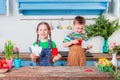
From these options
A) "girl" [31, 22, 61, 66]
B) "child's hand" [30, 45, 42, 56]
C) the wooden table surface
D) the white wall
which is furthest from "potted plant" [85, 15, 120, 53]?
the wooden table surface

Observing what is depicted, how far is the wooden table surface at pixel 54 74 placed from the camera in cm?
225

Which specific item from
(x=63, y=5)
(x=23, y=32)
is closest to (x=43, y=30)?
(x=63, y=5)

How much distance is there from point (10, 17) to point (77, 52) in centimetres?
130

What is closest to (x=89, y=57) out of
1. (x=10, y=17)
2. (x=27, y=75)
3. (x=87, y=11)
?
(x=87, y=11)

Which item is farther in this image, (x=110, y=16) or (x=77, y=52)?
(x=110, y=16)

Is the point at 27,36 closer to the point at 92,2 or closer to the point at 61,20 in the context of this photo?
the point at 61,20

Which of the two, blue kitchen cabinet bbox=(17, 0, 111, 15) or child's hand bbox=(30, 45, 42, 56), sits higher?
blue kitchen cabinet bbox=(17, 0, 111, 15)

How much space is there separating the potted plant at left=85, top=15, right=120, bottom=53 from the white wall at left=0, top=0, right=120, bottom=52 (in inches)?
4.8

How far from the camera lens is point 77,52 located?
3.26 meters

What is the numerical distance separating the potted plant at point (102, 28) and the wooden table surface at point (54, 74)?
4.84 ft

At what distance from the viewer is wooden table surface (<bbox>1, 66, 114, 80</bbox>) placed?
2246 millimetres

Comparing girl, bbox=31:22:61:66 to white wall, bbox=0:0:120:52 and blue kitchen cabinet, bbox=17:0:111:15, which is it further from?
white wall, bbox=0:0:120:52

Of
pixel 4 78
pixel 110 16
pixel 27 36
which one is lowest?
pixel 4 78

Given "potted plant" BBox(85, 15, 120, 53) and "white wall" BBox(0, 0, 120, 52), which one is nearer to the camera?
"potted plant" BBox(85, 15, 120, 53)
